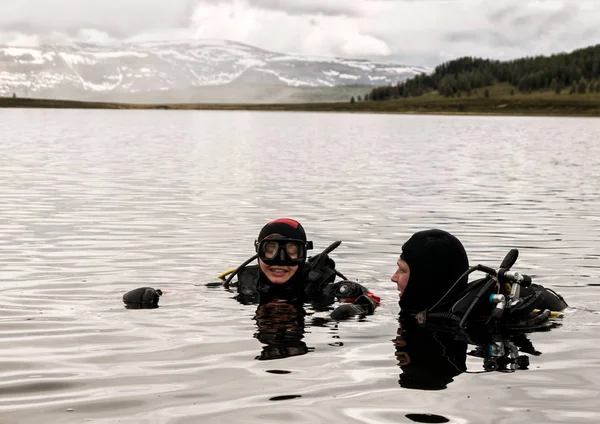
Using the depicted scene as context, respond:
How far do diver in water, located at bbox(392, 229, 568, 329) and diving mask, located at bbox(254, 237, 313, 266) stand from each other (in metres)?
1.74

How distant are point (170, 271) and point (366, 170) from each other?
29.4 m

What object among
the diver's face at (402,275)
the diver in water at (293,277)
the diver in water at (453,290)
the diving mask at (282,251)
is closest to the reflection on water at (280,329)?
the diver in water at (293,277)

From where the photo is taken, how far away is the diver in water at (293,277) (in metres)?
13.2

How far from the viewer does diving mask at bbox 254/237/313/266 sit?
13.2 meters

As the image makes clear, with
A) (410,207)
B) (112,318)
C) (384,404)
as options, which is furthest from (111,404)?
(410,207)

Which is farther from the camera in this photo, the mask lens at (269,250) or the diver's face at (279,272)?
the diver's face at (279,272)

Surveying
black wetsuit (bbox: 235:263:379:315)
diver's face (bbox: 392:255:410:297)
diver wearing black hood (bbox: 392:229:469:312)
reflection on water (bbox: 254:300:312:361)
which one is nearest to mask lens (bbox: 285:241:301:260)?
black wetsuit (bbox: 235:263:379:315)

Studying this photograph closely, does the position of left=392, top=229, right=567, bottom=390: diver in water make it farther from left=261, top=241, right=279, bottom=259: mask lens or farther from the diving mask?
left=261, top=241, right=279, bottom=259: mask lens

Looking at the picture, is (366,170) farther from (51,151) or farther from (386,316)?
(386,316)

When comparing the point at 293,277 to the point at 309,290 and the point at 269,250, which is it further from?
the point at 269,250

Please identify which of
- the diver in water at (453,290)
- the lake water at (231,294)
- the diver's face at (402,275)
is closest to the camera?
the lake water at (231,294)

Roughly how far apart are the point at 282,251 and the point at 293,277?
0.52 m

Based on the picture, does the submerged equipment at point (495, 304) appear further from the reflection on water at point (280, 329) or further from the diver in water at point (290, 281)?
the reflection on water at point (280, 329)

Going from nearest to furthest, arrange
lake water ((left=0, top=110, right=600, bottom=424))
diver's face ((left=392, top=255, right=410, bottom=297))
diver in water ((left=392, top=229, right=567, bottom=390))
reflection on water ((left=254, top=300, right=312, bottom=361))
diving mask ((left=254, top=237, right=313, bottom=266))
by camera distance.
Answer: lake water ((left=0, top=110, right=600, bottom=424)) → reflection on water ((left=254, top=300, right=312, bottom=361)) → diver in water ((left=392, top=229, right=567, bottom=390)) → diver's face ((left=392, top=255, right=410, bottom=297)) → diving mask ((left=254, top=237, right=313, bottom=266))
